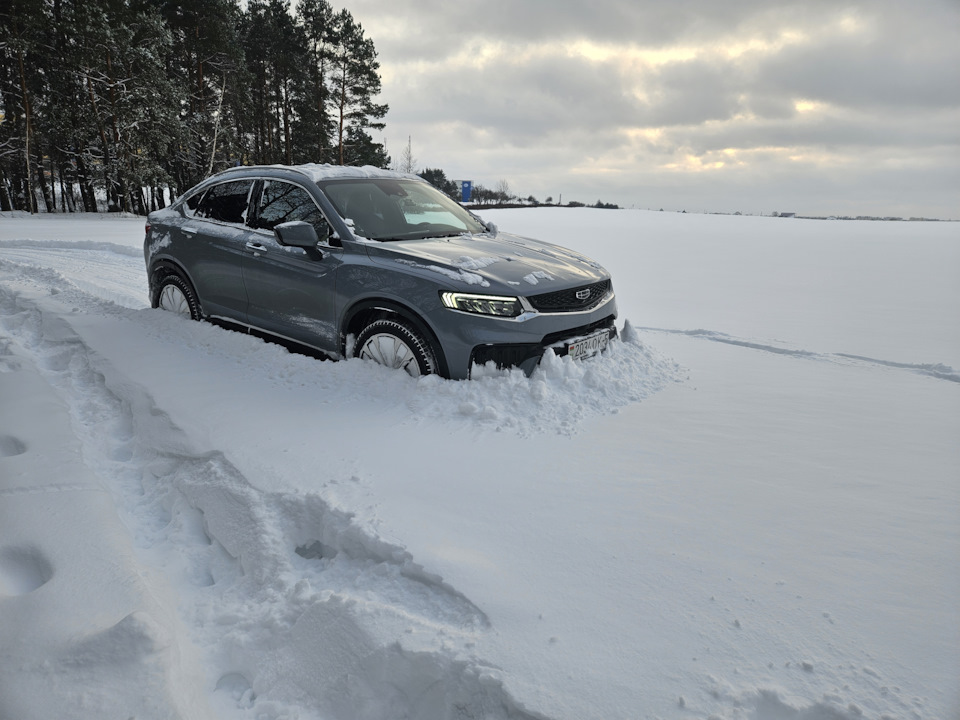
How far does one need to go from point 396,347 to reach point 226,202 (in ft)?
8.57

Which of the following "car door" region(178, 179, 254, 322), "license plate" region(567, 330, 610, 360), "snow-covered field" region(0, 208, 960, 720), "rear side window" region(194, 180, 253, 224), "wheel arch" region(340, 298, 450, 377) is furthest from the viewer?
"rear side window" region(194, 180, 253, 224)

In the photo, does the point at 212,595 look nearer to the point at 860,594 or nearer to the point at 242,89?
the point at 860,594

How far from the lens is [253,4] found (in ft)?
118

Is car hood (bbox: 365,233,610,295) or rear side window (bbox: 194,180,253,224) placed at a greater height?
rear side window (bbox: 194,180,253,224)

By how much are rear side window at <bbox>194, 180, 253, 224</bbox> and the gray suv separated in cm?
1

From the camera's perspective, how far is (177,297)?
5949mm

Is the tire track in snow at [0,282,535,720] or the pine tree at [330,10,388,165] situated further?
the pine tree at [330,10,388,165]

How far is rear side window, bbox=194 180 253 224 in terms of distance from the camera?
5363mm

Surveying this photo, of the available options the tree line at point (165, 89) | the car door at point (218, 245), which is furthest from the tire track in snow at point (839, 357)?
the tree line at point (165, 89)

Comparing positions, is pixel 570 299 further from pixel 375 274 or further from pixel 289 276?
pixel 289 276

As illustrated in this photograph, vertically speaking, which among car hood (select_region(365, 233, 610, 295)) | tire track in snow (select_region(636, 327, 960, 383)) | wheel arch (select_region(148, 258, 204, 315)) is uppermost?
car hood (select_region(365, 233, 610, 295))

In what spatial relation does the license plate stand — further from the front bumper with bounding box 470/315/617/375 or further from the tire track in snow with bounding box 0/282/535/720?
the tire track in snow with bounding box 0/282/535/720

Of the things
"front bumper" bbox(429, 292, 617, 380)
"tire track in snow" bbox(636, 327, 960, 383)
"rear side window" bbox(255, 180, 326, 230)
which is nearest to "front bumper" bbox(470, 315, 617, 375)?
"front bumper" bbox(429, 292, 617, 380)

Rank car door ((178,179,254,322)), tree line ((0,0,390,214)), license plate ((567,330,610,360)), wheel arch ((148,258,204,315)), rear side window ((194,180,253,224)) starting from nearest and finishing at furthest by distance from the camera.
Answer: license plate ((567,330,610,360))
car door ((178,179,254,322))
rear side window ((194,180,253,224))
wheel arch ((148,258,204,315))
tree line ((0,0,390,214))
